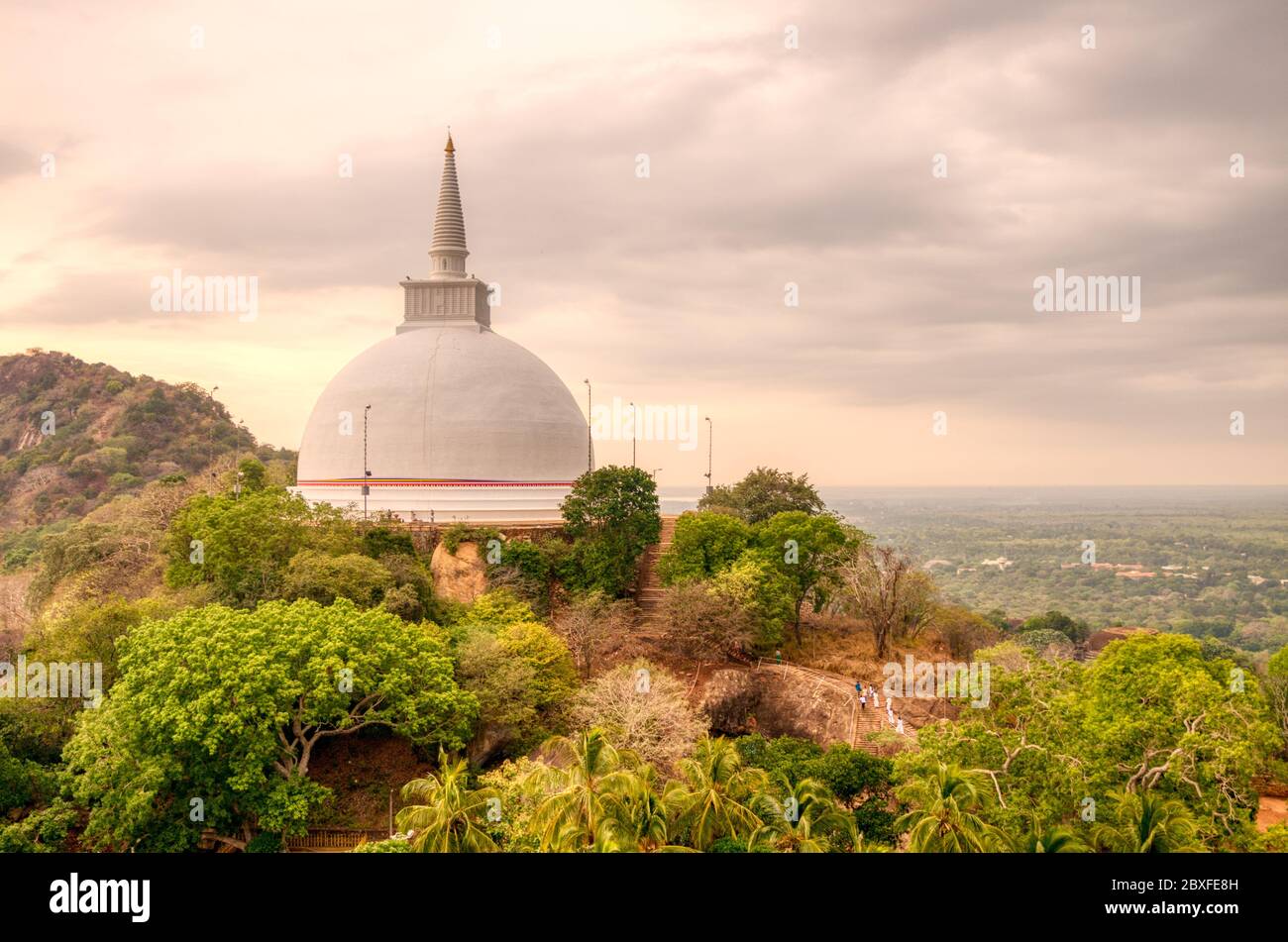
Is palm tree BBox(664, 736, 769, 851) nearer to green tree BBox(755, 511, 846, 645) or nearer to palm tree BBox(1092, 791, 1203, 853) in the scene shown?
palm tree BBox(1092, 791, 1203, 853)

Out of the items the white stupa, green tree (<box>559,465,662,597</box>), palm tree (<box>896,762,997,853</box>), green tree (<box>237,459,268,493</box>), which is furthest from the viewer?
green tree (<box>237,459,268,493</box>)

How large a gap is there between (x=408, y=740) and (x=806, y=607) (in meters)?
18.0

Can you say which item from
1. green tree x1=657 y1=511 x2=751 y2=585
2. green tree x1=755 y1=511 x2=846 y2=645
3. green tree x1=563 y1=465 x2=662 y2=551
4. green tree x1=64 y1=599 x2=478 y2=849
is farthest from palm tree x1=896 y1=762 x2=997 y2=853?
green tree x1=563 y1=465 x2=662 y2=551

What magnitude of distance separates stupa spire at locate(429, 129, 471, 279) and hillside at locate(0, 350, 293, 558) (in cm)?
3457

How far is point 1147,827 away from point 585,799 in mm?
9212

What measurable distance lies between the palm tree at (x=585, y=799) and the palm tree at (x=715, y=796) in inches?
39.0

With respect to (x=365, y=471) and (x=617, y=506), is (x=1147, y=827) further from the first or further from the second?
(x=365, y=471)

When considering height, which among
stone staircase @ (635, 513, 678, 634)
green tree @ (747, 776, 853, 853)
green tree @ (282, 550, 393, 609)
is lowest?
green tree @ (747, 776, 853, 853)

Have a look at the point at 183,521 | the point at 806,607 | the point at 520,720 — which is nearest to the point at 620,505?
the point at 806,607

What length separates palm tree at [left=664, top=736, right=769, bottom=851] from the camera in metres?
15.2
